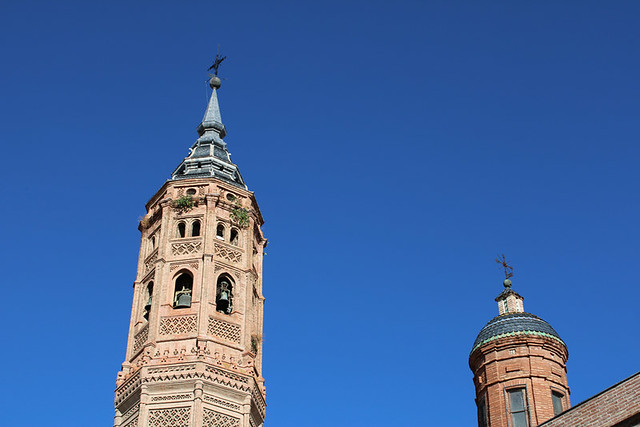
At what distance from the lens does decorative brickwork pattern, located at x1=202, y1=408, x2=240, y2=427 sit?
29312mm

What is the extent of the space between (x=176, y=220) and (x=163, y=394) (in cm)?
659

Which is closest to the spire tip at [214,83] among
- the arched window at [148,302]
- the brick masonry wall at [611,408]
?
the arched window at [148,302]

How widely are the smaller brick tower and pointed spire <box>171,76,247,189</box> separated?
1022cm

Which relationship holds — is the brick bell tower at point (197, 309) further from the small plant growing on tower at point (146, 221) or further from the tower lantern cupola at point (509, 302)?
the tower lantern cupola at point (509, 302)

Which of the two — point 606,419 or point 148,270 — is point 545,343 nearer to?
point 148,270

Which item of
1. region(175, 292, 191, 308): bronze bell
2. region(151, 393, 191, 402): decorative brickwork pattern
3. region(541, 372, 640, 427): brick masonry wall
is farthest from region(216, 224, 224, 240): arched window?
region(541, 372, 640, 427): brick masonry wall

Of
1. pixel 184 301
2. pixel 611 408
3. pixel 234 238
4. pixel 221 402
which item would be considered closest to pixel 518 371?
pixel 221 402

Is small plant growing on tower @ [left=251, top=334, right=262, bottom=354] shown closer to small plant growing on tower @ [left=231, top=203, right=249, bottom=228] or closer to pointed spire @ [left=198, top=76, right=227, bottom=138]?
small plant growing on tower @ [left=231, top=203, right=249, bottom=228]

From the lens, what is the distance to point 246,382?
101 ft

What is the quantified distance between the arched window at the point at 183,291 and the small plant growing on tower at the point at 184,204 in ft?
8.20

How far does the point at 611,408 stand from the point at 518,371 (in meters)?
15.5

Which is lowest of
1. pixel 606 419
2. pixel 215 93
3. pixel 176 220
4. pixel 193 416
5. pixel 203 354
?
pixel 606 419

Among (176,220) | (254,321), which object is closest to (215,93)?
(176,220)

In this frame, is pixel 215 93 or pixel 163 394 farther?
pixel 215 93
